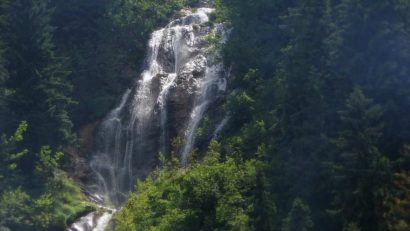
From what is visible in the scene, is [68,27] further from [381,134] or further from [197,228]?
[381,134]

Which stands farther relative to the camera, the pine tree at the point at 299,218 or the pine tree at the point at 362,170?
the pine tree at the point at 362,170

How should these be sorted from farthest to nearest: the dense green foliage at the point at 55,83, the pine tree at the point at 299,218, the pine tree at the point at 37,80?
the pine tree at the point at 37,80
the dense green foliage at the point at 55,83
the pine tree at the point at 299,218

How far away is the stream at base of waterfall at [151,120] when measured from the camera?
3497 centimetres

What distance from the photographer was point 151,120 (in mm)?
36500

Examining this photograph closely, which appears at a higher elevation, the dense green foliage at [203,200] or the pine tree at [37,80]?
the pine tree at [37,80]

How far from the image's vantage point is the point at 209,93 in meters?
36.0

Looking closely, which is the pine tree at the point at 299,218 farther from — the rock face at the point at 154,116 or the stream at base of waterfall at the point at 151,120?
the rock face at the point at 154,116

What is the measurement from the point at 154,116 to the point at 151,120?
29 cm

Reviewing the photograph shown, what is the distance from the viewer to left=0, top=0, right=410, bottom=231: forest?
21891mm

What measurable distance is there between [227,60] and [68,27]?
14.5 m

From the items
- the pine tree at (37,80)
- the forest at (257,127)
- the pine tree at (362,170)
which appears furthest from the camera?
the pine tree at (37,80)

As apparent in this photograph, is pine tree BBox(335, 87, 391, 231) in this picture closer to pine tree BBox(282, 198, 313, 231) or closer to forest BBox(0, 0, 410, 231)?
forest BBox(0, 0, 410, 231)

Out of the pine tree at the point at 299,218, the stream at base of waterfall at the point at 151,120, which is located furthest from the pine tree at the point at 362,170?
the stream at base of waterfall at the point at 151,120

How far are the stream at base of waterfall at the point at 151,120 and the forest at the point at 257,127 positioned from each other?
73 centimetres
